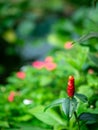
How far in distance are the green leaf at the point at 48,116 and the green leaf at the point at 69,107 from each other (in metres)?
0.31

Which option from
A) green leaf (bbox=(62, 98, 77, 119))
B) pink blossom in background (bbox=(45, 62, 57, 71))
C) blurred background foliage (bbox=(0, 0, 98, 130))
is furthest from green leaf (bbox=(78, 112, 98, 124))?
pink blossom in background (bbox=(45, 62, 57, 71))

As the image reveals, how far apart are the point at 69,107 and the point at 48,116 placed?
364 mm

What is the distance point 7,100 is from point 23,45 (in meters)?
2.35

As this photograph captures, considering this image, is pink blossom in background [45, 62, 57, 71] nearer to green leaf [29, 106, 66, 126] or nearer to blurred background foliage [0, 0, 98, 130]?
blurred background foliage [0, 0, 98, 130]

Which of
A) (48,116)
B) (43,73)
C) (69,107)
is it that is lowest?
(69,107)

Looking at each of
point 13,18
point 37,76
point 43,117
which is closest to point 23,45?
point 13,18

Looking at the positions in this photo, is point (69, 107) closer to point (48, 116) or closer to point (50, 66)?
point (48, 116)

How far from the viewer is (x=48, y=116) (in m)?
1.96

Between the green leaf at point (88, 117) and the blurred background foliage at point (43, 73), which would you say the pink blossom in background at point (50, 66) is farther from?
the green leaf at point (88, 117)

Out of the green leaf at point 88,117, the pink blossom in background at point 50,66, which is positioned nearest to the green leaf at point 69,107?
the green leaf at point 88,117

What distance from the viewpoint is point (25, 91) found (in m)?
2.46

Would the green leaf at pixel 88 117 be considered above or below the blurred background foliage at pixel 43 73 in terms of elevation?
below

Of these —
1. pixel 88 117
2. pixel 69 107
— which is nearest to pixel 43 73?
pixel 88 117

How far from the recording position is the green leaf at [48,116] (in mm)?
1938
